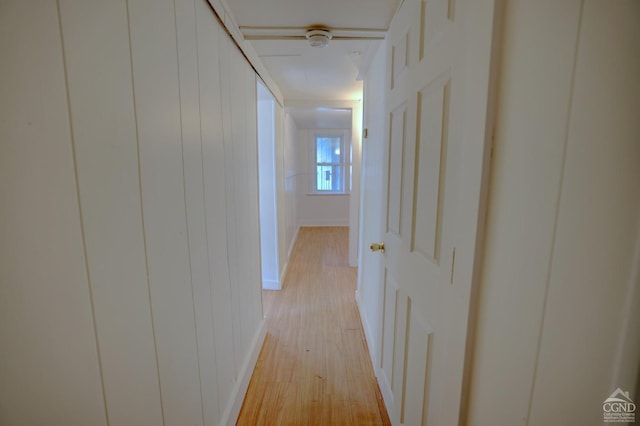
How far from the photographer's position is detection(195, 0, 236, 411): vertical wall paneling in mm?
1082

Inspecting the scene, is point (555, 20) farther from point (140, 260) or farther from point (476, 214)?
point (140, 260)

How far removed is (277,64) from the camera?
221 centimetres

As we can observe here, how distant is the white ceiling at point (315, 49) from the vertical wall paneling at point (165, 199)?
0.72m

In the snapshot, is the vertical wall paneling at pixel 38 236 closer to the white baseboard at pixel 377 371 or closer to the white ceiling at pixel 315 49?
the white ceiling at pixel 315 49

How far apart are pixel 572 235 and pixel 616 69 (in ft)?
0.80

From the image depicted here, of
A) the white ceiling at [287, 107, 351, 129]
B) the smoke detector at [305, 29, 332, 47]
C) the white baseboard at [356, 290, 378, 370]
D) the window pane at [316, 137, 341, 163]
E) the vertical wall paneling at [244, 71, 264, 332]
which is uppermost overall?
the white ceiling at [287, 107, 351, 129]

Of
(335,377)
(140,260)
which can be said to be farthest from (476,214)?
(335,377)

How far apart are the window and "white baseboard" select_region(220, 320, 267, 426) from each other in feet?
15.2

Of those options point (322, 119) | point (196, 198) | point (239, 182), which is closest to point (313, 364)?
point (239, 182)

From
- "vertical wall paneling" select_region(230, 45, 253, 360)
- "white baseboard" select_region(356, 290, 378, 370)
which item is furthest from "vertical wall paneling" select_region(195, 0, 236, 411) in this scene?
"white baseboard" select_region(356, 290, 378, 370)

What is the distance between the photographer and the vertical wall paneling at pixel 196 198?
920mm

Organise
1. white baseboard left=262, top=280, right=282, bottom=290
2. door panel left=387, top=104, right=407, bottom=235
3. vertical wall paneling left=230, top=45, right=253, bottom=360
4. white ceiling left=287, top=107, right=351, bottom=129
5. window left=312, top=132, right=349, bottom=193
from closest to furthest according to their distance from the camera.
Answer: door panel left=387, top=104, right=407, bottom=235 < vertical wall paneling left=230, top=45, right=253, bottom=360 < white baseboard left=262, top=280, right=282, bottom=290 < white ceiling left=287, top=107, right=351, bottom=129 < window left=312, top=132, right=349, bottom=193

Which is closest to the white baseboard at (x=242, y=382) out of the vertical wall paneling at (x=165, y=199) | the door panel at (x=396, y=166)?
the vertical wall paneling at (x=165, y=199)

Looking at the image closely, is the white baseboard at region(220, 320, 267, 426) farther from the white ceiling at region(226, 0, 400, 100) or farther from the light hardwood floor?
the white ceiling at region(226, 0, 400, 100)
